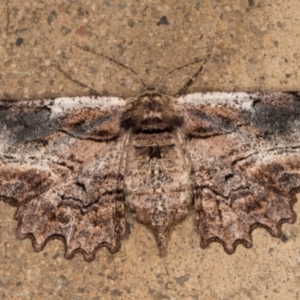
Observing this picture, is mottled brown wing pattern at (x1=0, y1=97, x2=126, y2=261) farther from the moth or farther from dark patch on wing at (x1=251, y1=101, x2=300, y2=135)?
dark patch on wing at (x1=251, y1=101, x2=300, y2=135)

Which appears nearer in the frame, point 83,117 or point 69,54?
point 83,117

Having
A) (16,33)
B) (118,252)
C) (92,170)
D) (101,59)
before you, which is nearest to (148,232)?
(118,252)

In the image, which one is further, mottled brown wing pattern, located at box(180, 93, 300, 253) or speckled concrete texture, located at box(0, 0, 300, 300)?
speckled concrete texture, located at box(0, 0, 300, 300)

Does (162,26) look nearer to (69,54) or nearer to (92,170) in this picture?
(69,54)

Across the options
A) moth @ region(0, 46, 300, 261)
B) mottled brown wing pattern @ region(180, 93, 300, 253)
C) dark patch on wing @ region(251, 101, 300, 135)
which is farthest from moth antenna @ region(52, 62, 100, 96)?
dark patch on wing @ region(251, 101, 300, 135)

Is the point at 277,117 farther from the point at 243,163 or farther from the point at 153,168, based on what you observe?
the point at 153,168

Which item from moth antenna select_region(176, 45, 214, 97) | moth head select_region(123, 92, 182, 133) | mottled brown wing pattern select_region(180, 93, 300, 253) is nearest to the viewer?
mottled brown wing pattern select_region(180, 93, 300, 253)
